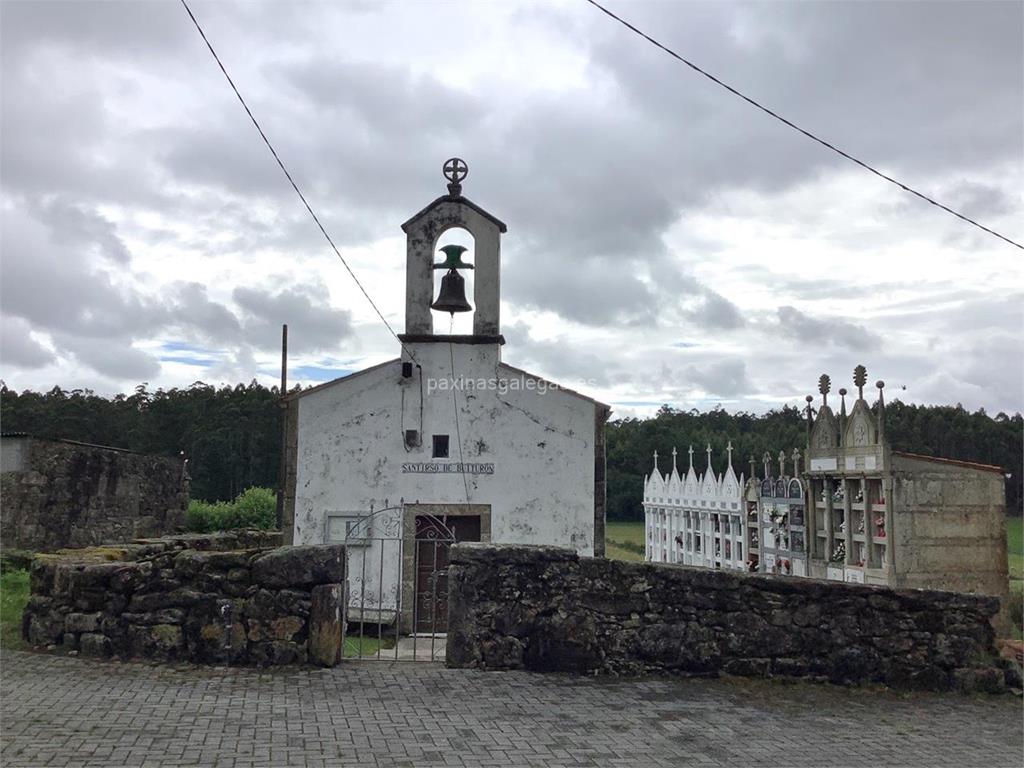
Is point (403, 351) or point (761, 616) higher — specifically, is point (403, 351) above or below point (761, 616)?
above

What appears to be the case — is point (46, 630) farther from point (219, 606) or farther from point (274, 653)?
point (274, 653)

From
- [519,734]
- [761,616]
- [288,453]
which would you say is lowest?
[519,734]

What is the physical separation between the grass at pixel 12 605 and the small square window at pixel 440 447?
18.3 ft

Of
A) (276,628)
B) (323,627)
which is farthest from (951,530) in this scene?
(276,628)

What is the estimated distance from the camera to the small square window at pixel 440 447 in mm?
12961

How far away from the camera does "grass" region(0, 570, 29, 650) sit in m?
8.66

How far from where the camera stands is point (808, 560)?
1827 centimetres

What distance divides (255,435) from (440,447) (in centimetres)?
4253

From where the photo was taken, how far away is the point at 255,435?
173ft

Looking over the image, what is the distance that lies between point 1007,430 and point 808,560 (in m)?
46.5

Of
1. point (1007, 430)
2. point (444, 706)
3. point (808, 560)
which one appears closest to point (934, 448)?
point (1007, 430)

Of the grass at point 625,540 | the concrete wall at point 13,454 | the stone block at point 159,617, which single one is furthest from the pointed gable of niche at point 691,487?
the stone block at point 159,617

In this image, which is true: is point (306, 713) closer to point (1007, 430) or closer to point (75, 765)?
point (75, 765)

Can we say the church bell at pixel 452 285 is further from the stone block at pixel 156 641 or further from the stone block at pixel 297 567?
the stone block at pixel 156 641
